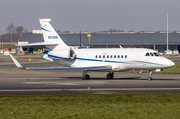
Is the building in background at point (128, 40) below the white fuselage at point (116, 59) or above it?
above

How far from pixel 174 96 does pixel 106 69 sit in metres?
12.7

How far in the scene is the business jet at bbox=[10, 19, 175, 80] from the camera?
29.4 m

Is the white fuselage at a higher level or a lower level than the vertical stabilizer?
lower

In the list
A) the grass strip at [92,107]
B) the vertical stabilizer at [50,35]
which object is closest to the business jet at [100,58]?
the vertical stabilizer at [50,35]

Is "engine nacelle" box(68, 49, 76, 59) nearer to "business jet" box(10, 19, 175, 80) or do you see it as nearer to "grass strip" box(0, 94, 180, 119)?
"business jet" box(10, 19, 175, 80)

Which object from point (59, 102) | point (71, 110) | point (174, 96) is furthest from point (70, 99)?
point (174, 96)

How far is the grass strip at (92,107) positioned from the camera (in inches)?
492

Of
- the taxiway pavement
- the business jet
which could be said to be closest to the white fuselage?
the business jet

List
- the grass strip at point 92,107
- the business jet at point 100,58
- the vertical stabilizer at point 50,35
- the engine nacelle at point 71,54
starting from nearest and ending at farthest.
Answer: the grass strip at point 92,107, the business jet at point 100,58, the engine nacelle at point 71,54, the vertical stabilizer at point 50,35

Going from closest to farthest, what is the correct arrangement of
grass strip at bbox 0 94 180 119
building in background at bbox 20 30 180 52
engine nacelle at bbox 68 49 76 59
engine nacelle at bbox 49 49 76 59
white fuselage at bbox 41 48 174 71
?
grass strip at bbox 0 94 180 119 < white fuselage at bbox 41 48 174 71 < engine nacelle at bbox 49 49 76 59 < engine nacelle at bbox 68 49 76 59 < building in background at bbox 20 30 180 52

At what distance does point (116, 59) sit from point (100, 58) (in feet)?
5.88

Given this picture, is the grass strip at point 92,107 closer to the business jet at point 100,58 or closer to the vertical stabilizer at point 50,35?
the business jet at point 100,58

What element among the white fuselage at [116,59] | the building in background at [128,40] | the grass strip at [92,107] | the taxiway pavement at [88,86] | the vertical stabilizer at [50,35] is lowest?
the taxiway pavement at [88,86]

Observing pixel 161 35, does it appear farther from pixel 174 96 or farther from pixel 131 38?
pixel 174 96
